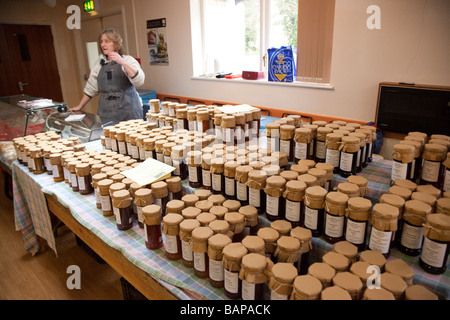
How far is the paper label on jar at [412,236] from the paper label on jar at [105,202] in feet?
4.84

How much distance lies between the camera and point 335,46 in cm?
335

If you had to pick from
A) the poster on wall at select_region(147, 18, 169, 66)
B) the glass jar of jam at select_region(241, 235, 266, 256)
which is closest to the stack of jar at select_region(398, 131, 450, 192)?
the glass jar of jam at select_region(241, 235, 266, 256)

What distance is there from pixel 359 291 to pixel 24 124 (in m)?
3.51

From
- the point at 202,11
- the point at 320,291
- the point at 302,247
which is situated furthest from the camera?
the point at 202,11

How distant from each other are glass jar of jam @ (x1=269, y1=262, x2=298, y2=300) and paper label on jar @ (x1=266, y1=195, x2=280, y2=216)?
1.30 ft

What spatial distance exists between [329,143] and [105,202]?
1277 mm

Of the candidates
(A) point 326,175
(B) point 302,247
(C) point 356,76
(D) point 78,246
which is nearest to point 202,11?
(C) point 356,76

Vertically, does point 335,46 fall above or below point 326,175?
above

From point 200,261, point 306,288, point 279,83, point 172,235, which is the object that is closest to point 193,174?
point 172,235

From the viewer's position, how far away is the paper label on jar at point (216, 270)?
1.18 meters

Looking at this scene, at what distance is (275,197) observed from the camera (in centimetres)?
138

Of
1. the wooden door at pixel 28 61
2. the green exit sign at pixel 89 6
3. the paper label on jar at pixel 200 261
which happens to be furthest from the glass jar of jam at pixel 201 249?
the wooden door at pixel 28 61

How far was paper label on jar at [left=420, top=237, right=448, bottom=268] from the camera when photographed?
1.05m

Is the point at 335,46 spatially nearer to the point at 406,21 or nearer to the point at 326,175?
the point at 406,21
